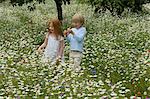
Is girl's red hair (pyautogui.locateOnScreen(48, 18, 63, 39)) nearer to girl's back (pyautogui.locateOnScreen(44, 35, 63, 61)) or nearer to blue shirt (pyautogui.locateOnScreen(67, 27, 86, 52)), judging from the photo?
girl's back (pyautogui.locateOnScreen(44, 35, 63, 61))

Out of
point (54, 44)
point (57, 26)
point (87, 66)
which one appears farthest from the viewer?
point (87, 66)

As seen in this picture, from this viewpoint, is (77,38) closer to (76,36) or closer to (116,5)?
(76,36)

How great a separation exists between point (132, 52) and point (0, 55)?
3124mm

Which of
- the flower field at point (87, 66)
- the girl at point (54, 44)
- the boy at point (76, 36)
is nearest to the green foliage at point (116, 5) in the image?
the flower field at point (87, 66)

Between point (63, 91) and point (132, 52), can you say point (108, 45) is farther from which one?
point (63, 91)

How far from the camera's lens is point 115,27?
14195mm

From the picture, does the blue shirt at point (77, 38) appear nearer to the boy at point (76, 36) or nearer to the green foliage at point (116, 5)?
the boy at point (76, 36)

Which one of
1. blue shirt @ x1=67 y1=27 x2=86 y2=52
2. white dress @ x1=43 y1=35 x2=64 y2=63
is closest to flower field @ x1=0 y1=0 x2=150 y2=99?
white dress @ x1=43 y1=35 x2=64 y2=63

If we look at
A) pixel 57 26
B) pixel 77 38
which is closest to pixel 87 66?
pixel 77 38

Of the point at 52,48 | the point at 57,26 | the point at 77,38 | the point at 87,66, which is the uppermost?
the point at 57,26

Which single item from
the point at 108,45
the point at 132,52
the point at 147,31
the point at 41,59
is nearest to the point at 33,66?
the point at 41,59

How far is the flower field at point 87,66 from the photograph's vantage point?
18.8 ft

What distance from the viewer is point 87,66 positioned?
31.8 feet

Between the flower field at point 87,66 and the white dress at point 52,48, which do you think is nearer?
the flower field at point 87,66
